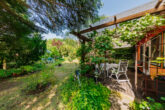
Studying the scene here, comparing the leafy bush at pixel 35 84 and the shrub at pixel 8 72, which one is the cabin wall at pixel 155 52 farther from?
the shrub at pixel 8 72

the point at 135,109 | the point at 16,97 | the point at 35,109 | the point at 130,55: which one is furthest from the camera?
the point at 130,55

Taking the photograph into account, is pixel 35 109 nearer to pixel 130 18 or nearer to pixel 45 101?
pixel 45 101

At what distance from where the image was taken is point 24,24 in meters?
1.96

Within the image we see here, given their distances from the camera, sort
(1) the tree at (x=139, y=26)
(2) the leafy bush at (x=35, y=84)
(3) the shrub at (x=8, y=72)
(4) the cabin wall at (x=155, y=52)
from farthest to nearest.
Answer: (3) the shrub at (x=8, y=72), (2) the leafy bush at (x=35, y=84), (4) the cabin wall at (x=155, y=52), (1) the tree at (x=139, y=26)

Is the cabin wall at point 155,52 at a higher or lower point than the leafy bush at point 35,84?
higher

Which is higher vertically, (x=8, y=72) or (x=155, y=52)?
(x=155, y=52)

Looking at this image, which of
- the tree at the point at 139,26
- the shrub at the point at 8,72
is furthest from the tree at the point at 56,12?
the shrub at the point at 8,72

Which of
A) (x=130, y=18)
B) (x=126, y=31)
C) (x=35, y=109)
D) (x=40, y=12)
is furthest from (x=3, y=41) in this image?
(x=130, y=18)

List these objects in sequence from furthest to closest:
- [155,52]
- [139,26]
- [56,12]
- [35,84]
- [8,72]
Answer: [8,72] < [155,52] < [35,84] < [56,12] < [139,26]

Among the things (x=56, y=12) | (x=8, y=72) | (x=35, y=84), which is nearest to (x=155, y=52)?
(x=56, y=12)

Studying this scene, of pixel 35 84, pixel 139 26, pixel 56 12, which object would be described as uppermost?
pixel 56 12

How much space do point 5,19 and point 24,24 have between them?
401 mm

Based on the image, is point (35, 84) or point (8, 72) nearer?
point (35, 84)

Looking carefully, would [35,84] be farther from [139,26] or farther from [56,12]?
[139,26]
